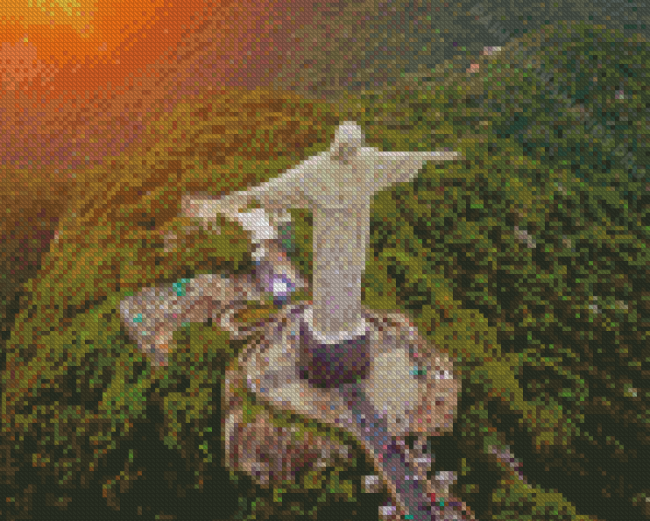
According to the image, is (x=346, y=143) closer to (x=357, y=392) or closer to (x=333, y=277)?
(x=333, y=277)

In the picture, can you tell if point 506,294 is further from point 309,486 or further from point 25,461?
point 25,461

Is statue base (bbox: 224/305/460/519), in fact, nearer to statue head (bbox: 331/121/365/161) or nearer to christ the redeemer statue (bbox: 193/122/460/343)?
christ the redeemer statue (bbox: 193/122/460/343)

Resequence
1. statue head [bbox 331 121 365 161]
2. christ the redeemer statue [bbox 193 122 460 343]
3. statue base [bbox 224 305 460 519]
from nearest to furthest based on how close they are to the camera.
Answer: statue head [bbox 331 121 365 161], christ the redeemer statue [bbox 193 122 460 343], statue base [bbox 224 305 460 519]

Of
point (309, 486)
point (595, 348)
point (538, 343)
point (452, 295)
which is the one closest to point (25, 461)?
point (309, 486)

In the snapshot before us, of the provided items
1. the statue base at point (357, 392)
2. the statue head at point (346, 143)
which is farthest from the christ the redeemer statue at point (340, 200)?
the statue base at point (357, 392)

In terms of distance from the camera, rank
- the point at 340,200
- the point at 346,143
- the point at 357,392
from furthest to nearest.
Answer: the point at 357,392 → the point at 340,200 → the point at 346,143

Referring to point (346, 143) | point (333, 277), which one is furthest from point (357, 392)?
point (346, 143)

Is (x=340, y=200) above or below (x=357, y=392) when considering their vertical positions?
above

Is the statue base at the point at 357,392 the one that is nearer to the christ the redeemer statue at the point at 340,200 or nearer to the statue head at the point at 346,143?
the christ the redeemer statue at the point at 340,200

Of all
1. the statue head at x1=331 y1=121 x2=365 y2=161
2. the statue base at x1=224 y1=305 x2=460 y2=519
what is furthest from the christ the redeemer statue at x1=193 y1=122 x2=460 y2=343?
the statue base at x1=224 y1=305 x2=460 y2=519
